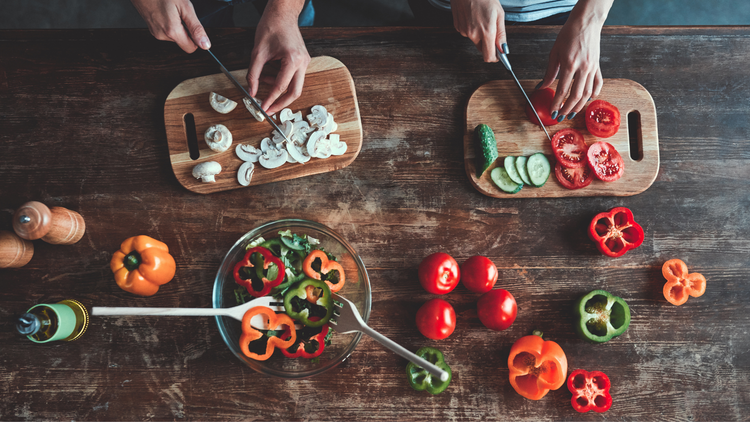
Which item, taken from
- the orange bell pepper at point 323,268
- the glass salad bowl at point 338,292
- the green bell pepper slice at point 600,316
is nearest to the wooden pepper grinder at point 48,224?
the glass salad bowl at point 338,292

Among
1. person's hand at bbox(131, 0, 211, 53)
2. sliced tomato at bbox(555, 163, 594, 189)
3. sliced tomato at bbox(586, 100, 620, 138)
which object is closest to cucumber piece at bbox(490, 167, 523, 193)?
sliced tomato at bbox(555, 163, 594, 189)

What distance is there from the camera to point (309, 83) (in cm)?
200

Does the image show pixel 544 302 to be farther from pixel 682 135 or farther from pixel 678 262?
pixel 682 135

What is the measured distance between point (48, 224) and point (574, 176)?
2.22m

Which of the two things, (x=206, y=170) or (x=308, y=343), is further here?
(x=206, y=170)

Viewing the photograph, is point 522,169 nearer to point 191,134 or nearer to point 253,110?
point 253,110

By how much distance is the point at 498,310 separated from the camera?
6.20 ft

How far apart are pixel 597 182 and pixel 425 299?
950mm

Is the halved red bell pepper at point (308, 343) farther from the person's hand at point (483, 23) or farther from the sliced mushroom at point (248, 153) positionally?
the person's hand at point (483, 23)

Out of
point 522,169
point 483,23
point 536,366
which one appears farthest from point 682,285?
point 483,23

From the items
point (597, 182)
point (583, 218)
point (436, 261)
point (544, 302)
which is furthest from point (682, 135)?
point (436, 261)

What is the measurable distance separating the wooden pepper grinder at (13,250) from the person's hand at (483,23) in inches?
83.2

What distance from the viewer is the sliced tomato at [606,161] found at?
1975 mm

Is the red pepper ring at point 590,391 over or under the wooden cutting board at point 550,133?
under
